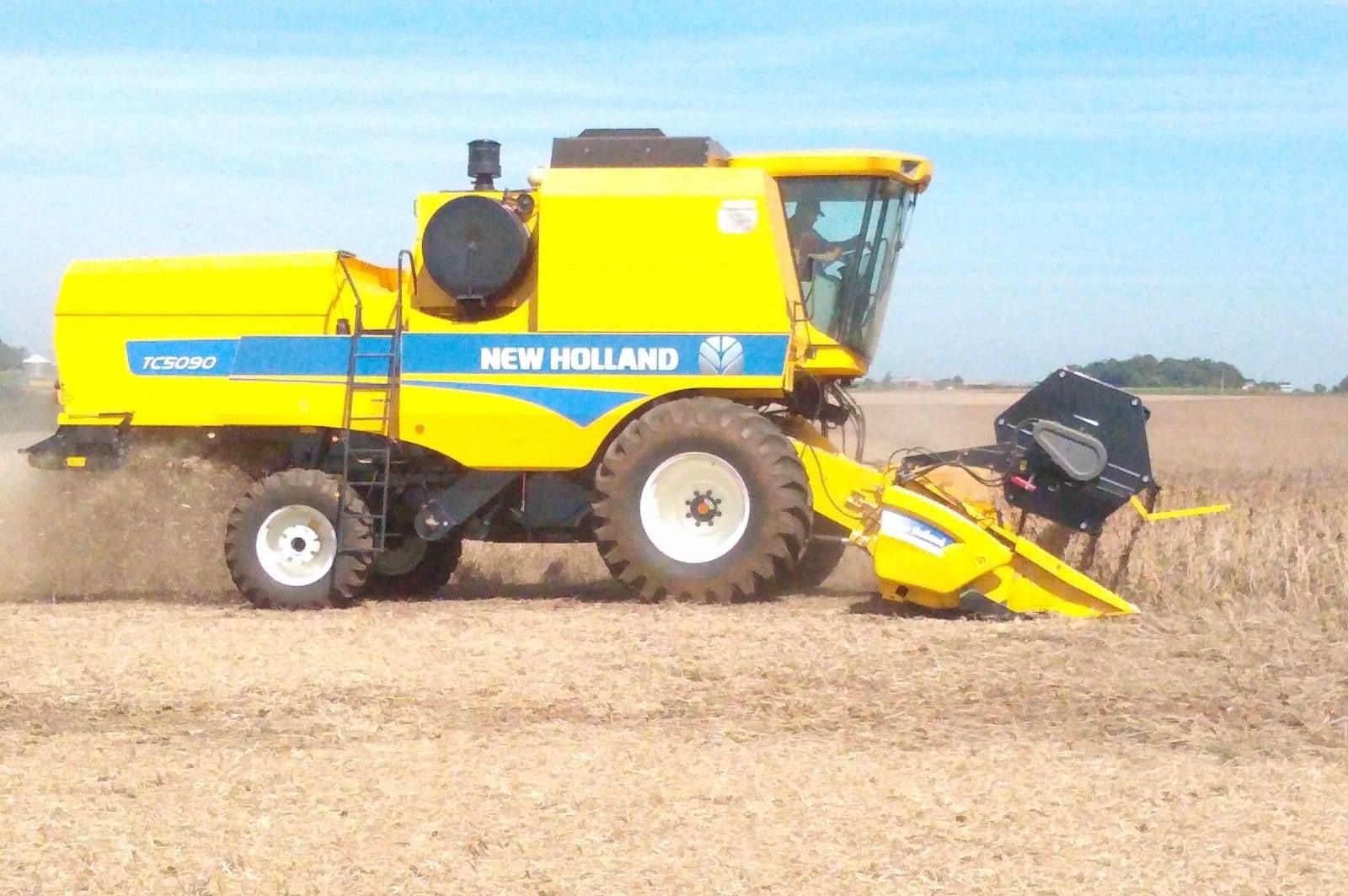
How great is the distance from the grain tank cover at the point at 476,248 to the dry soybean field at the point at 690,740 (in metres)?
1.96

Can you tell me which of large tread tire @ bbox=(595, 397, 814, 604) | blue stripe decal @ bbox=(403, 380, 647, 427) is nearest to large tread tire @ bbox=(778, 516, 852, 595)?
large tread tire @ bbox=(595, 397, 814, 604)

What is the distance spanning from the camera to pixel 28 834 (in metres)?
4.91

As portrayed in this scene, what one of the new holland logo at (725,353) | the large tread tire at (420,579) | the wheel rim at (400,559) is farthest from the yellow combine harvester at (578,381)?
the large tread tire at (420,579)

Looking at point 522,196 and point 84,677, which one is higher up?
point 522,196

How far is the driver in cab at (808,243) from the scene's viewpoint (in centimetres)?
949

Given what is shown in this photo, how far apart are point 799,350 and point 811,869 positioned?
16.8 ft

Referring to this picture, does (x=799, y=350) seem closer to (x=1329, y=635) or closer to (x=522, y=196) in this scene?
(x=522, y=196)

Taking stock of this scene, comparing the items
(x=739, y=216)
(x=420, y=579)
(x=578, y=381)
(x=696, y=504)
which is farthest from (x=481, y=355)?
(x=420, y=579)

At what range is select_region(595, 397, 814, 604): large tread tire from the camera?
8.77m

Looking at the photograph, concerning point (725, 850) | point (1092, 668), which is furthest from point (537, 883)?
point (1092, 668)

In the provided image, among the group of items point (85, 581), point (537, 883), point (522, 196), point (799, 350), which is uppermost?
point (522, 196)

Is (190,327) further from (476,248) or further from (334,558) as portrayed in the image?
(476,248)

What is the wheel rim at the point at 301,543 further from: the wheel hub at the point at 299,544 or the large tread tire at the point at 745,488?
the large tread tire at the point at 745,488

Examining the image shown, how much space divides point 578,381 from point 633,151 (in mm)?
1469
